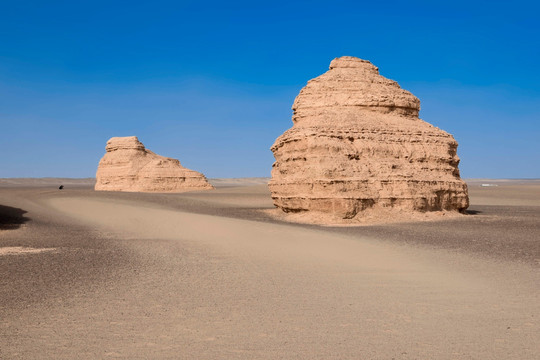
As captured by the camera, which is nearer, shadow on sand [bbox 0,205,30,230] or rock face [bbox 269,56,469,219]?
shadow on sand [bbox 0,205,30,230]

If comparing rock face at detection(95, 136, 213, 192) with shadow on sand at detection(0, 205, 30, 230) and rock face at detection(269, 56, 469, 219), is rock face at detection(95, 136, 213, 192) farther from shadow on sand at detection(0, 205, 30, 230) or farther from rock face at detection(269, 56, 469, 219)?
rock face at detection(269, 56, 469, 219)

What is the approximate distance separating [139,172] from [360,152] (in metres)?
32.2

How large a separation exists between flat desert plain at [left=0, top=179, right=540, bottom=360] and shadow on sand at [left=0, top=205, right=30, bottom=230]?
3319 millimetres

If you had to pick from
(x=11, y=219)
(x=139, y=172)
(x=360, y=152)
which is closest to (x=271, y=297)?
(x=360, y=152)

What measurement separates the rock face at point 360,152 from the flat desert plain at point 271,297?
5026mm

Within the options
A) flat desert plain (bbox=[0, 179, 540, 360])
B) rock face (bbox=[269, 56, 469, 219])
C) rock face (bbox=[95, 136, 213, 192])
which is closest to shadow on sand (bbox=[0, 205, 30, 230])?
flat desert plain (bbox=[0, 179, 540, 360])

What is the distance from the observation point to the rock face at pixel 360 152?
60.2ft

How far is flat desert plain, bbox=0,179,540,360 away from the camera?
15.3ft

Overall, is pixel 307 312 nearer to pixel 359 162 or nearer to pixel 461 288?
pixel 461 288

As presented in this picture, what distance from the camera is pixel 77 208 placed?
82.0 ft

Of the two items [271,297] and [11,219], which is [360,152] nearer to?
[271,297]

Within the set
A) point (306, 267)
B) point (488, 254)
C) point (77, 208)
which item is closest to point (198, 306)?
point (306, 267)

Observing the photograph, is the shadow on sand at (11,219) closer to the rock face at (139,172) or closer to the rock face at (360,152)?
the rock face at (360,152)

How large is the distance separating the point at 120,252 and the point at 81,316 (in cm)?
547
